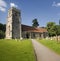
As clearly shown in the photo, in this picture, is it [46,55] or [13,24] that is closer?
[46,55]

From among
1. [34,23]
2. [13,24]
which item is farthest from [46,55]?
[34,23]

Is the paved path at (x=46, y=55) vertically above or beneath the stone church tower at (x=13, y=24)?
beneath

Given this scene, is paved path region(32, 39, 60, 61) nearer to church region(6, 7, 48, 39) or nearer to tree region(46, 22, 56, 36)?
tree region(46, 22, 56, 36)

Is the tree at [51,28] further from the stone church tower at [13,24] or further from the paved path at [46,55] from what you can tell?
the paved path at [46,55]

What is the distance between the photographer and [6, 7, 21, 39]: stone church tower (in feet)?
240

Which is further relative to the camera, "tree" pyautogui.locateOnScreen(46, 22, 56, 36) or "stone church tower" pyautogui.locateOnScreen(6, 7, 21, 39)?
"tree" pyautogui.locateOnScreen(46, 22, 56, 36)

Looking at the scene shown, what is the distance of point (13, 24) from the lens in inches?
2904

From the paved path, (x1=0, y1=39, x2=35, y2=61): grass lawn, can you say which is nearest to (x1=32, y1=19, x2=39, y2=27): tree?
(x1=0, y1=39, x2=35, y2=61): grass lawn

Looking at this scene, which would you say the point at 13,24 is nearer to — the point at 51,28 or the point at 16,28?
the point at 16,28

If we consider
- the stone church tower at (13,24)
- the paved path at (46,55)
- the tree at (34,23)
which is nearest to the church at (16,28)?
the stone church tower at (13,24)

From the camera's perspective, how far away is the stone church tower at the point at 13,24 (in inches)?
2876

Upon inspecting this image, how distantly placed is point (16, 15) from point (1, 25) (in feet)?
93.1

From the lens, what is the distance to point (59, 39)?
118 ft

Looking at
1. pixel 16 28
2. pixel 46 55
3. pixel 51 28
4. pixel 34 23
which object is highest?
pixel 34 23
